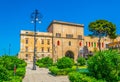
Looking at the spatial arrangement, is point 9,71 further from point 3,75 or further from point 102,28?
point 102,28

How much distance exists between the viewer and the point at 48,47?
7762 cm

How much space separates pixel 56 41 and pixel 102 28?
14.6 meters

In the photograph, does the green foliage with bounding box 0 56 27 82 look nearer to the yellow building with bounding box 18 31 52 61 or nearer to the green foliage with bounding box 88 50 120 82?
the green foliage with bounding box 88 50 120 82

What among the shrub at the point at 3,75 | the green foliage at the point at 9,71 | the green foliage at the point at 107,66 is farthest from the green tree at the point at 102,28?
the shrub at the point at 3,75

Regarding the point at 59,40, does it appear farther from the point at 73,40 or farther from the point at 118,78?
the point at 118,78

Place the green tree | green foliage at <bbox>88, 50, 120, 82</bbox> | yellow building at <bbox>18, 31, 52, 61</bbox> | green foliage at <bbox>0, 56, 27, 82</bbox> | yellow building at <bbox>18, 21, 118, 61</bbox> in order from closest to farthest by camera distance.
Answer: green foliage at <bbox>0, 56, 27, 82</bbox> → green foliage at <bbox>88, 50, 120, 82</bbox> → the green tree → yellow building at <bbox>18, 31, 52, 61</bbox> → yellow building at <bbox>18, 21, 118, 61</bbox>

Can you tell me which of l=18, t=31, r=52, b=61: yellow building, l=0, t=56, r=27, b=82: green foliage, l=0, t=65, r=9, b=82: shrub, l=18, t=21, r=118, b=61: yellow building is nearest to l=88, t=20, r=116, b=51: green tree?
l=18, t=21, r=118, b=61: yellow building

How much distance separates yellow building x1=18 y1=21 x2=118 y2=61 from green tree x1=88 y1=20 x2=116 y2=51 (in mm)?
5007

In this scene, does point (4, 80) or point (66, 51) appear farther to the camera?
point (66, 51)

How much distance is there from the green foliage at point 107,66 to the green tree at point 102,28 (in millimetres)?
55958

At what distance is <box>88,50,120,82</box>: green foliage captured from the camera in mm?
16344

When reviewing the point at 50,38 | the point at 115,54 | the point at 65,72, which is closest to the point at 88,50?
the point at 50,38

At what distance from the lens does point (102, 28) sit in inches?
2842

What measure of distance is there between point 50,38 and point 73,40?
7812 millimetres
